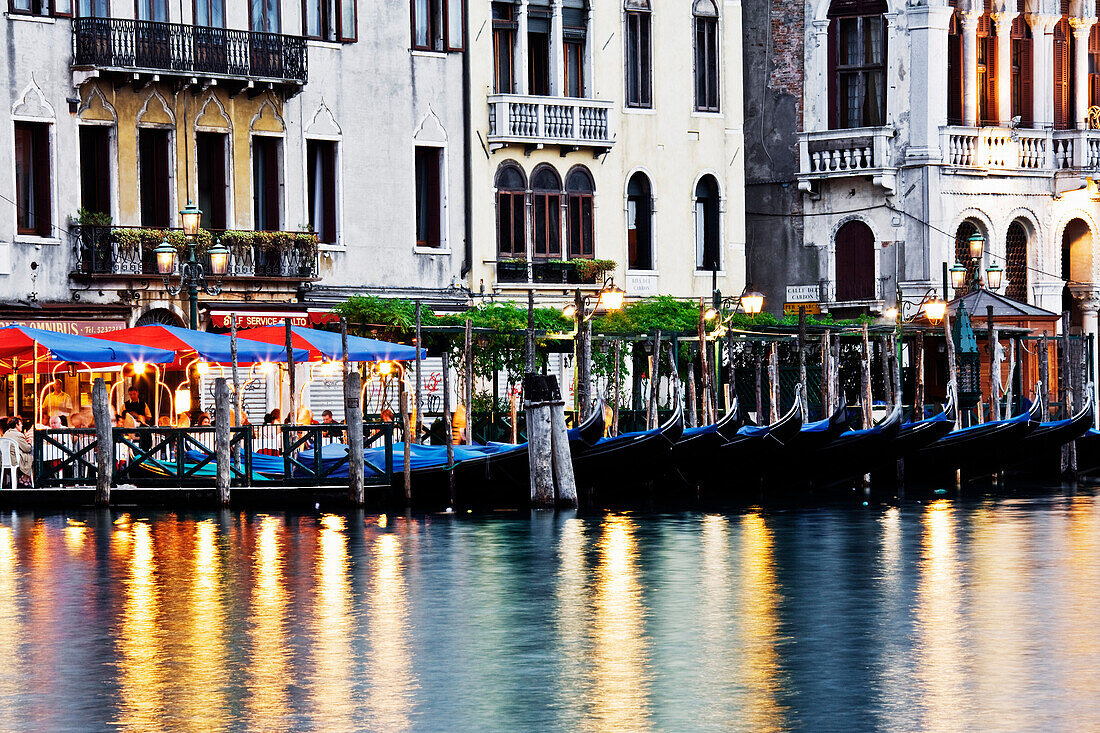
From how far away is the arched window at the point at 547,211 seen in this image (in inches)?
1389

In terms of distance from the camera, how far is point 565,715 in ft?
33.6

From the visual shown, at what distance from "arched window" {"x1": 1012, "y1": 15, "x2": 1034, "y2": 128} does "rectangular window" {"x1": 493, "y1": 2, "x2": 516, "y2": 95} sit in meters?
9.59

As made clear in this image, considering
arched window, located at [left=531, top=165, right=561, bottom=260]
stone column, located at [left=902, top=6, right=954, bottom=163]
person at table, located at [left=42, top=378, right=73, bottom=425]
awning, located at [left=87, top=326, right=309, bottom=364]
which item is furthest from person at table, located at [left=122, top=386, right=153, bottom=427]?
stone column, located at [left=902, top=6, right=954, bottom=163]

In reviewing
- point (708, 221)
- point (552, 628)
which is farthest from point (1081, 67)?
point (552, 628)

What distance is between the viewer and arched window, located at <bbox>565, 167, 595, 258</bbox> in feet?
117

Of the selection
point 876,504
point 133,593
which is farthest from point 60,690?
point 876,504

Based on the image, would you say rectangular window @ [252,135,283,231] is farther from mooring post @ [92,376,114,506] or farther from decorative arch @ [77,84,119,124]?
mooring post @ [92,376,114,506]

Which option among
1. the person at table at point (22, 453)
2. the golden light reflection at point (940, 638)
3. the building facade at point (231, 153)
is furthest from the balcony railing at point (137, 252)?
the golden light reflection at point (940, 638)

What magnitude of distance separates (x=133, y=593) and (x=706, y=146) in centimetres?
2267

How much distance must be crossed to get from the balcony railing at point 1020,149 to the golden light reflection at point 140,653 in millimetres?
22534

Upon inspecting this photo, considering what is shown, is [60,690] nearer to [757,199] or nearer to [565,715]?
[565,715]

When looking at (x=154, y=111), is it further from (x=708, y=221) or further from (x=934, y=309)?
(x=934, y=309)

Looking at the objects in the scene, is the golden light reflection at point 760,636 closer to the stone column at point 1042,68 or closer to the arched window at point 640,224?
the arched window at point 640,224

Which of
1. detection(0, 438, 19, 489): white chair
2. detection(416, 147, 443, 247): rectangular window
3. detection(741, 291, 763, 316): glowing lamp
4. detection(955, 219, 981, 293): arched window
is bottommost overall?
detection(0, 438, 19, 489): white chair
